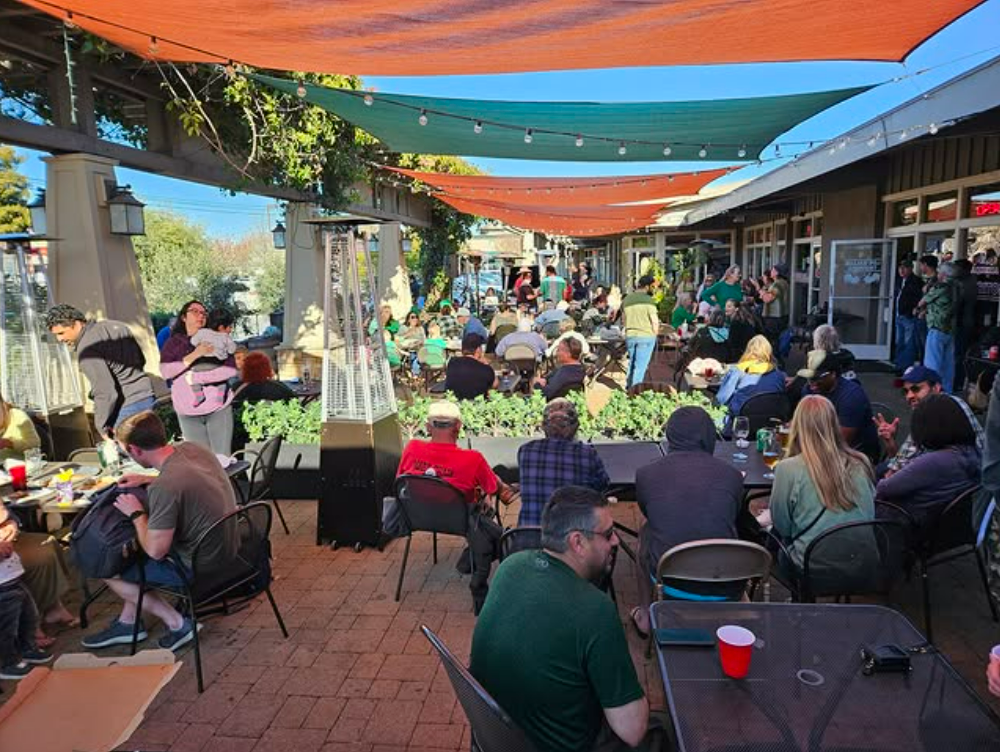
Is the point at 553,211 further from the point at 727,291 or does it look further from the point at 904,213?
the point at 904,213

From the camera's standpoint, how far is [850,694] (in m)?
1.69

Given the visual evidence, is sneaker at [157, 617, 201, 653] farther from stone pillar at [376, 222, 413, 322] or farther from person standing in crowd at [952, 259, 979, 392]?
stone pillar at [376, 222, 413, 322]

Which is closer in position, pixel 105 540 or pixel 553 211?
pixel 105 540

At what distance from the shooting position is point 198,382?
15.9 feet

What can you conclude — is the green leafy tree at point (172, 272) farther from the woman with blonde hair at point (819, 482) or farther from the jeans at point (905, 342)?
the woman with blonde hair at point (819, 482)

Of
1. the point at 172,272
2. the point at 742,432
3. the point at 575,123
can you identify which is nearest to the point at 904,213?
the point at 575,123

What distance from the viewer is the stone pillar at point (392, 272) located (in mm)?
14859

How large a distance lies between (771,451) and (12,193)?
43.8ft

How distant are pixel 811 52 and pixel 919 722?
3781 millimetres

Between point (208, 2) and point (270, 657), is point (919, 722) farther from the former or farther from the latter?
point (208, 2)

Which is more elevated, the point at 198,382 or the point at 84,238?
the point at 84,238

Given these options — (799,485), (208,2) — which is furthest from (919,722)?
(208,2)

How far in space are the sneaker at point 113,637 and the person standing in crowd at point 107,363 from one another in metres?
1.90

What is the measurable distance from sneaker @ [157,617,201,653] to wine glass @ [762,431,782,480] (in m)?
3.00
